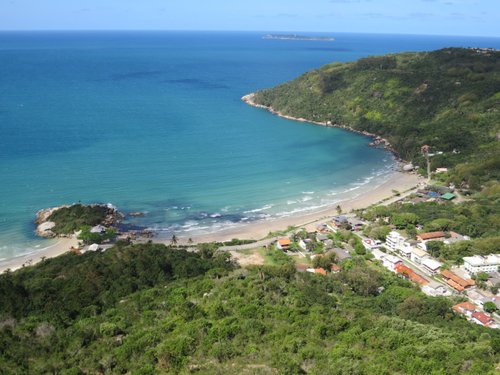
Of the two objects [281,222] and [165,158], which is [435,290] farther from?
[165,158]

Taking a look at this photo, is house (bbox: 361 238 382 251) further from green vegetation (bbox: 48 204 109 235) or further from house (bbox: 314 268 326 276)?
green vegetation (bbox: 48 204 109 235)

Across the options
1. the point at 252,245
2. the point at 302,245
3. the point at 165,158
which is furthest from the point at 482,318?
the point at 165,158

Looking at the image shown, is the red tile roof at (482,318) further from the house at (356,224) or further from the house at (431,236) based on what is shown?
the house at (356,224)

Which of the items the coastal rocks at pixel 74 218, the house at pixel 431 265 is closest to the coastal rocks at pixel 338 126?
the house at pixel 431 265

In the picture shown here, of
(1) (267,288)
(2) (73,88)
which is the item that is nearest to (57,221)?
(1) (267,288)

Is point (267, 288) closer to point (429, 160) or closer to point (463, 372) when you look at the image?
point (463, 372)
